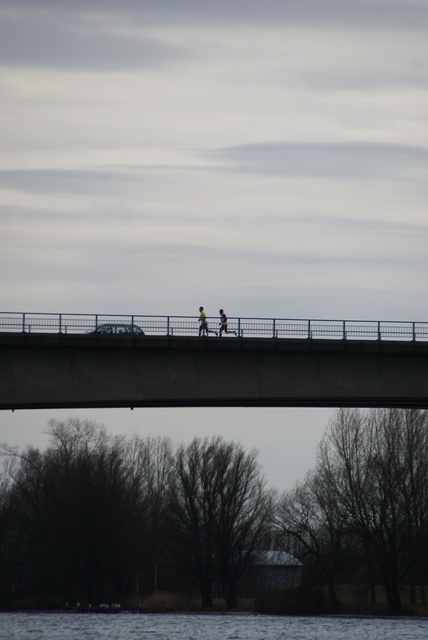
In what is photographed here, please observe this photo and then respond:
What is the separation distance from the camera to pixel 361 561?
8088 cm

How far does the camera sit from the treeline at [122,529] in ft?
315

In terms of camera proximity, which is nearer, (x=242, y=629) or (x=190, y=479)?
(x=242, y=629)

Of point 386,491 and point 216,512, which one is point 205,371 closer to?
point 386,491

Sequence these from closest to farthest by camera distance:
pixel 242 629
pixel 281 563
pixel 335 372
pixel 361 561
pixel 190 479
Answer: pixel 335 372, pixel 242 629, pixel 361 561, pixel 281 563, pixel 190 479

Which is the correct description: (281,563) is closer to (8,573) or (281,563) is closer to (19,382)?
(8,573)

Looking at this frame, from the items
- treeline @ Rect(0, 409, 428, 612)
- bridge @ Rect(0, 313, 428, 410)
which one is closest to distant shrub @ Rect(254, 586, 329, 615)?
treeline @ Rect(0, 409, 428, 612)

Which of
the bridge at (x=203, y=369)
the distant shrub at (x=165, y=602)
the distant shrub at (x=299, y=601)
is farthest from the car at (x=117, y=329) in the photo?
the distant shrub at (x=165, y=602)

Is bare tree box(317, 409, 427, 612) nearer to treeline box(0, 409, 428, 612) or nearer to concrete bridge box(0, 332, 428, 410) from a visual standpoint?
treeline box(0, 409, 428, 612)

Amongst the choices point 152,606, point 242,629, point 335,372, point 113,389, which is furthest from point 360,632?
point 152,606

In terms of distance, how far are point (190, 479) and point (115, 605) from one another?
46.5 ft

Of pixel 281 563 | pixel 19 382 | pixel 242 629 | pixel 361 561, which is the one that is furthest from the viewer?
pixel 281 563

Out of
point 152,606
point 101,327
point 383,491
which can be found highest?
point 101,327

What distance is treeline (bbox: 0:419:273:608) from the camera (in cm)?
9594

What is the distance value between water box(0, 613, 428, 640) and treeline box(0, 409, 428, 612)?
659 centimetres
